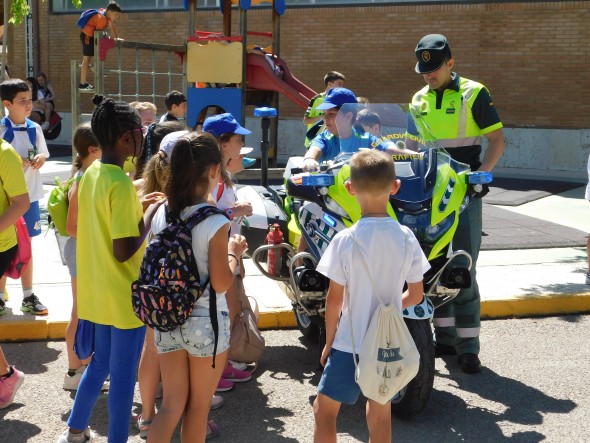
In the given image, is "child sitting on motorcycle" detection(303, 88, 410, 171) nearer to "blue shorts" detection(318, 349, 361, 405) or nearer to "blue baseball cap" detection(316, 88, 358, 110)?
"blue baseball cap" detection(316, 88, 358, 110)

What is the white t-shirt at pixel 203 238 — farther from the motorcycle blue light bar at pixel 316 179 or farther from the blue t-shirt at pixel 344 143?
the blue t-shirt at pixel 344 143

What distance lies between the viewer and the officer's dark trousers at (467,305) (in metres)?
5.99

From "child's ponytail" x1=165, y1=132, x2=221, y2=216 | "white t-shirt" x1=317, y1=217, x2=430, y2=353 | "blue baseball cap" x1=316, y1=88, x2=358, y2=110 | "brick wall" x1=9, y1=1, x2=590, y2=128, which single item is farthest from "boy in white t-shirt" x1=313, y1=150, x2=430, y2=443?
"brick wall" x1=9, y1=1, x2=590, y2=128

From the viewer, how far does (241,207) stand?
5.01 metres

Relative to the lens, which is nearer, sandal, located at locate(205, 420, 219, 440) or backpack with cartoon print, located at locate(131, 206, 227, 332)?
backpack with cartoon print, located at locate(131, 206, 227, 332)

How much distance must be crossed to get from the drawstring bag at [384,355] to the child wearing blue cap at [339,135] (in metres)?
1.73

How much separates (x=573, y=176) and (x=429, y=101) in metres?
11.6

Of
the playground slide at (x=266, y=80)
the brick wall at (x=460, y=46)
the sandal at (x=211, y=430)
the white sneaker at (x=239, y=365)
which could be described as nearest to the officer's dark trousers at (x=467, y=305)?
the white sneaker at (x=239, y=365)

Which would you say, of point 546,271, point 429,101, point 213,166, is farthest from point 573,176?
point 213,166

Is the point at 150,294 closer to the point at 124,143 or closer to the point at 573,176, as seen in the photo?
the point at 124,143

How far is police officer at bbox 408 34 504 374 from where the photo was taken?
600 centimetres

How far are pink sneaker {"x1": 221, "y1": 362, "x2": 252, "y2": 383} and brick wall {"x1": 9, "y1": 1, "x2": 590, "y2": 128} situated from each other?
13.6 meters

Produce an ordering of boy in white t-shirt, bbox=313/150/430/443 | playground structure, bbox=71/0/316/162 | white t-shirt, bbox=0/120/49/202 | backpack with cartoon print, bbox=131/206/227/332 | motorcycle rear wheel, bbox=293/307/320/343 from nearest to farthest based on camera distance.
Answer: backpack with cartoon print, bbox=131/206/227/332 → boy in white t-shirt, bbox=313/150/430/443 → motorcycle rear wheel, bbox=293/307/320/343 → white t-shirt, bbox=0/120/49/202 → playground structure, bbox=71/0/316/162

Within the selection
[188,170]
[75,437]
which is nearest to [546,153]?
[75,437]
